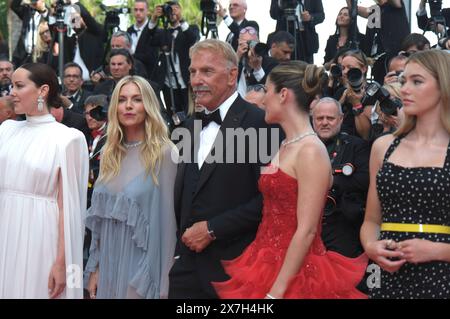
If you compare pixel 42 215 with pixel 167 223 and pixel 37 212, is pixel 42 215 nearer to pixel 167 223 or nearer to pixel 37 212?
pixel 37 212

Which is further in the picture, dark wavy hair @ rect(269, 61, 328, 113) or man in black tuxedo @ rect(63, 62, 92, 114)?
man in black tuxedo @ rect(63, 62, 92, 114)

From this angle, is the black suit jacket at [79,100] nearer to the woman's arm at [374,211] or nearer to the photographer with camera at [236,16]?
the photographer with camera at [236,16]

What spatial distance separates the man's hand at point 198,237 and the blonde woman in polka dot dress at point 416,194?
0.87m

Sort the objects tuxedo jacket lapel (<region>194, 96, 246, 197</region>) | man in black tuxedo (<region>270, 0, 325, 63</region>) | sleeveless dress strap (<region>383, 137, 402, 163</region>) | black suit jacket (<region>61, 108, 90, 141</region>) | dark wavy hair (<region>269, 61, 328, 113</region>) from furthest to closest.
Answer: man in black tuxedo (<region>270, 0, 325, 63</region>) → black suit jacket (<region>61, 108, 90, 141</region>) → tuxedo jacket lapel (<region>194, 96, 246, 197</region>) → dark wavy hair (<region>269, 61, 328, 113</region>) → sleeveless dress strap (<region>383, 137, 402, 163</region>)

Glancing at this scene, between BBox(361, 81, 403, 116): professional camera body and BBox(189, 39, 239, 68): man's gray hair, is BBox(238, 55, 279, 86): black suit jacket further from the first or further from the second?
BBox(189, 39, 239, 68): man's gray hair

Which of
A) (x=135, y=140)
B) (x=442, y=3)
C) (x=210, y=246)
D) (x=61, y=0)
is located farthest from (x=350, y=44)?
(x=210, y=246)

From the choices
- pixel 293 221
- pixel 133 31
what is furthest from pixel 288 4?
pixel 293 221

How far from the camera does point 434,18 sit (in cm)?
849

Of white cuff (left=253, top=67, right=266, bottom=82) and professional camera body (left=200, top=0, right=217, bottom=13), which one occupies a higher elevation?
professional camera body (left=200, top=0, right=217, bottom=13)

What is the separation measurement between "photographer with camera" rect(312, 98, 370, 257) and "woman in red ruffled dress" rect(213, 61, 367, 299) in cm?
142

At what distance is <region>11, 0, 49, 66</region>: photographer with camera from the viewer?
37.6 ft

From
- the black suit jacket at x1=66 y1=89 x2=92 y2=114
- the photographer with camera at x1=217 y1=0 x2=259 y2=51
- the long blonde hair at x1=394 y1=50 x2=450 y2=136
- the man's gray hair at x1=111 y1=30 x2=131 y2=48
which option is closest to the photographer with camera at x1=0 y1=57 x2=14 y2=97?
the black suit jacket at x1=66 y1=89 x2=92 y2=114

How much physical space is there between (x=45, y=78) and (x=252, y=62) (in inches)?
146
